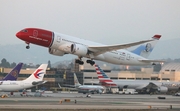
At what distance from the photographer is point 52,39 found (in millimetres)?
58781

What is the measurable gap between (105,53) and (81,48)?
5920 mm

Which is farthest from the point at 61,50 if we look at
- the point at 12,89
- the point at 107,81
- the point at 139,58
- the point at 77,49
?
the point at 107,81

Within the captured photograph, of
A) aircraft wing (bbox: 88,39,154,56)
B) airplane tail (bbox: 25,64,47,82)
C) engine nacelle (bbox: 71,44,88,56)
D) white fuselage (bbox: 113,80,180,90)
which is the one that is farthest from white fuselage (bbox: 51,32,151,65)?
white fuselage (bbox: 113,80,180,90)

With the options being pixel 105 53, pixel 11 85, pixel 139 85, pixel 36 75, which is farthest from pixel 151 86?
pixel 105 53

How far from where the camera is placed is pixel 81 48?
61.7 metres

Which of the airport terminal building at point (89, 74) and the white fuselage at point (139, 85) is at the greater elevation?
the airport terminal building at point (89, 74)

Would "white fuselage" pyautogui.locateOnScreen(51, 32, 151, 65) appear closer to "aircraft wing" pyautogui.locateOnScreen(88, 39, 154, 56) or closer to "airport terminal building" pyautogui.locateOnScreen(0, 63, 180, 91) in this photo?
"aircraft wing" pyautogui.locateOnScreen(88, 39, 154, 56)

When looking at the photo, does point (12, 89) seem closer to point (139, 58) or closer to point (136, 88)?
point (139, 58)

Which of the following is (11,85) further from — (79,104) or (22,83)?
(79,104)

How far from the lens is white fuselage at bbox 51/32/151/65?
59.9m

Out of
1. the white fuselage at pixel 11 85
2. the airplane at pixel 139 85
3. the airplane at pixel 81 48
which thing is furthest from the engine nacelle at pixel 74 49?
the airplane at pixel 139 85

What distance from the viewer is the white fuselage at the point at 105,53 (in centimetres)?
5991

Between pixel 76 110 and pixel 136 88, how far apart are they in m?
69.2

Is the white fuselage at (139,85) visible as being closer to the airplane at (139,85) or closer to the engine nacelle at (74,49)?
the airplane at (139,85)
